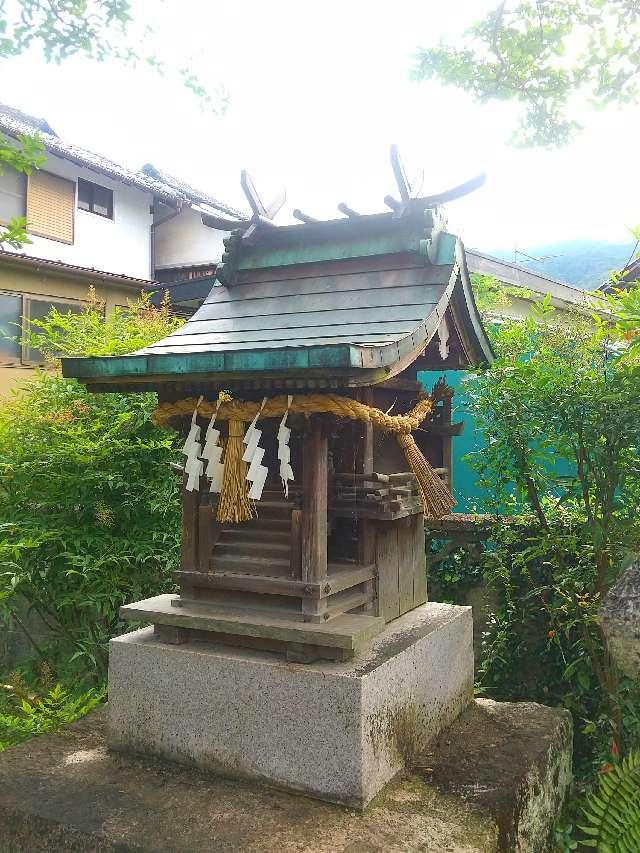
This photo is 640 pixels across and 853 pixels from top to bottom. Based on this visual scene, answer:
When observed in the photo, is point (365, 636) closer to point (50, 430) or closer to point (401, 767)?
point (401, 767)

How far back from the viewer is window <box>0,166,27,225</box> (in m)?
13.8

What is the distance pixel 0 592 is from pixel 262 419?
3540 millimetres

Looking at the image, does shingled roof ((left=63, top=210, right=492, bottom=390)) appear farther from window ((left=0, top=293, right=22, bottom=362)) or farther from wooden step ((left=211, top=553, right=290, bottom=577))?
window ((left=0, top=293, right=22, bottom=362))

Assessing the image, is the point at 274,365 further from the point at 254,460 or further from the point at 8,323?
the point at 8,323

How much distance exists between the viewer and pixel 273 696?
369 centimetres

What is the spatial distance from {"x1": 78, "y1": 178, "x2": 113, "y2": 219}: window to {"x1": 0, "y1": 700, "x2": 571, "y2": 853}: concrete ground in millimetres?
13848

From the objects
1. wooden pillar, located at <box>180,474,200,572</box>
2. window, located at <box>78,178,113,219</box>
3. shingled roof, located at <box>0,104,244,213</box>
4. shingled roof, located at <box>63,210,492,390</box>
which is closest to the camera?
shingled roof, located at <box>63,210,492,390</box>

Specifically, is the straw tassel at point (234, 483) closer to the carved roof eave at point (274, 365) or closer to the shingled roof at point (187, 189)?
the carved roof eave at point (274, 365)

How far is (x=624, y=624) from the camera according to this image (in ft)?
12.5

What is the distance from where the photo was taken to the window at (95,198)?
609 inches

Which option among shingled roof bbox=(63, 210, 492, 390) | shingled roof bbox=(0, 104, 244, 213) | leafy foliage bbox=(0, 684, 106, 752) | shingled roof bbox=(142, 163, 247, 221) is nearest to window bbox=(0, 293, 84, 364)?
shingled roof bbox=(0, 104, 244, 213)

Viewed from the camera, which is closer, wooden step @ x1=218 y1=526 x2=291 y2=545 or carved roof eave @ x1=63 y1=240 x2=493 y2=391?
carved roof eave @ x1=63 y1=240 x2=493 y2=391

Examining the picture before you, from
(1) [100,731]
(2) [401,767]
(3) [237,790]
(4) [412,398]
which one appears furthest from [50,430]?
(2) [401,767]

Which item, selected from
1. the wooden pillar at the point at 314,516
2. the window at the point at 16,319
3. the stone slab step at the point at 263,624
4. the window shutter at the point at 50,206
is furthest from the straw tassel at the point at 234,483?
the window shutter at the point at 50,206
